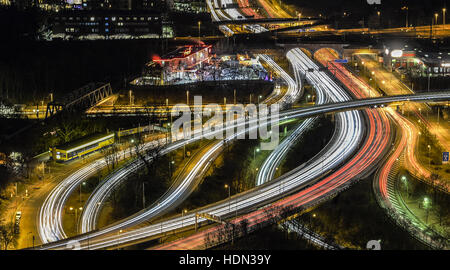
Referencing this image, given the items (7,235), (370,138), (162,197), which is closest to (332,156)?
(370,138)

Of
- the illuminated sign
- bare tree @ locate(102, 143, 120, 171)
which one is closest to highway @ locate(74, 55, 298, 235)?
bare tree @ locate(102, 143, 120, 171)

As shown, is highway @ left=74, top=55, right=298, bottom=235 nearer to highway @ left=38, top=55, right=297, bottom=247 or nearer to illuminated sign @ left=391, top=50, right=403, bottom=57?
highway @ left=38, top=55, right=297, bottom=247

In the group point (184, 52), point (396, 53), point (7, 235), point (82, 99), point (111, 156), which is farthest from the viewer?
point (184, 52)

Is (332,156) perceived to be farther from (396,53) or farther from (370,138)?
(396,53)

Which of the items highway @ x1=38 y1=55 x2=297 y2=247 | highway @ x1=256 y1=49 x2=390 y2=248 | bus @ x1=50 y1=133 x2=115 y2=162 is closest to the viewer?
highway @ x1=38 y1=55 x2=297 y2=247

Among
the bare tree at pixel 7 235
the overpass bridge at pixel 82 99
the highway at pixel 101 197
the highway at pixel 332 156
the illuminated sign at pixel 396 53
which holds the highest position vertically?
the illuminated sign at pixel 396 53

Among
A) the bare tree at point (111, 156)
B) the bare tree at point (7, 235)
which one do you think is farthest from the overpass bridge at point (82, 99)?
the bare tree at point (7, 235)

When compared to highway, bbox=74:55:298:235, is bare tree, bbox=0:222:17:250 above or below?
below

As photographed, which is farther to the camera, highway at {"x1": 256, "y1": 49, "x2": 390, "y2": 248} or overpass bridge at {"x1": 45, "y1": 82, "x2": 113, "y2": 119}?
overpass bridge at {"x1": 45, "y1": 82, "x2": 113, "y2": 119}

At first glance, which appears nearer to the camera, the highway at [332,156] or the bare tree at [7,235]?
the bare tree at [7,235]

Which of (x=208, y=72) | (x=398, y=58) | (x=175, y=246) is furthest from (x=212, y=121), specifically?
(x=398, y=58)

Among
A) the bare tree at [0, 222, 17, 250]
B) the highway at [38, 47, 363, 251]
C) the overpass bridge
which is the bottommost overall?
the bare tree at [0, 222, 17, 250]

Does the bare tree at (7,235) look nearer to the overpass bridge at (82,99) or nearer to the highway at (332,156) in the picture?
the highway at (332,156)
